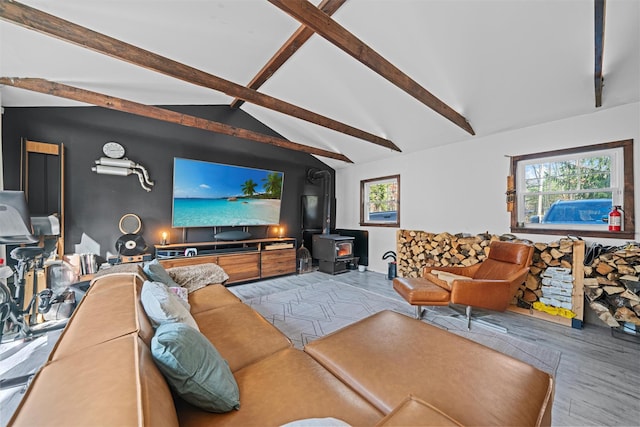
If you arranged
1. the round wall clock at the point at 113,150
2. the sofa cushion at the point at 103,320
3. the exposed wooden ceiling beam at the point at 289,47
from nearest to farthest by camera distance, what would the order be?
the sofa cushion at the point at 103,320
the exposed wooden ceiling beam at the point at 289,47
the round wall clock at the point at 113,150

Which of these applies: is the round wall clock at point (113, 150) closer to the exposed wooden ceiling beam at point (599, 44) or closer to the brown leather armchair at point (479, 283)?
the brown leather armchair at point (479, 283)

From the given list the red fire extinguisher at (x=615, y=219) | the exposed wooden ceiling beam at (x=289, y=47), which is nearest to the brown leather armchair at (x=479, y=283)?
the red fire extinguisher at (x=615, y=219)

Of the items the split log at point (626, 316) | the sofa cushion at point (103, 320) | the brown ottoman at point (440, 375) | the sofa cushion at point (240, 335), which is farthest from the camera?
the split log at point (626, 316)

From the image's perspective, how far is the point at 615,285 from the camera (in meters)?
2.38

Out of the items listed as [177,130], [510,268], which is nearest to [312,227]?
[177,130]

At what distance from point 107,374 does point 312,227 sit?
4.95 m

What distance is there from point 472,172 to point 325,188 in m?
3.05

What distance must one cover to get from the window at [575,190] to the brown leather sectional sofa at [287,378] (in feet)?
8.94

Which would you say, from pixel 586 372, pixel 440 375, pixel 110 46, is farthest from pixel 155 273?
pixel 586 372

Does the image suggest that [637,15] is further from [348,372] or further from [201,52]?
[201,52]

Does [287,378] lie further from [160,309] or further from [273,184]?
[273,184]

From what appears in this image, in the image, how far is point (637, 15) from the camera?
1.86 meters

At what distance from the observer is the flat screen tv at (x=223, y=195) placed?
394 cm

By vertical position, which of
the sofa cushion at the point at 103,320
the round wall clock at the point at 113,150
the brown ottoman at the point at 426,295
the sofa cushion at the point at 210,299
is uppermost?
the round wall clock at the point at 113,150
